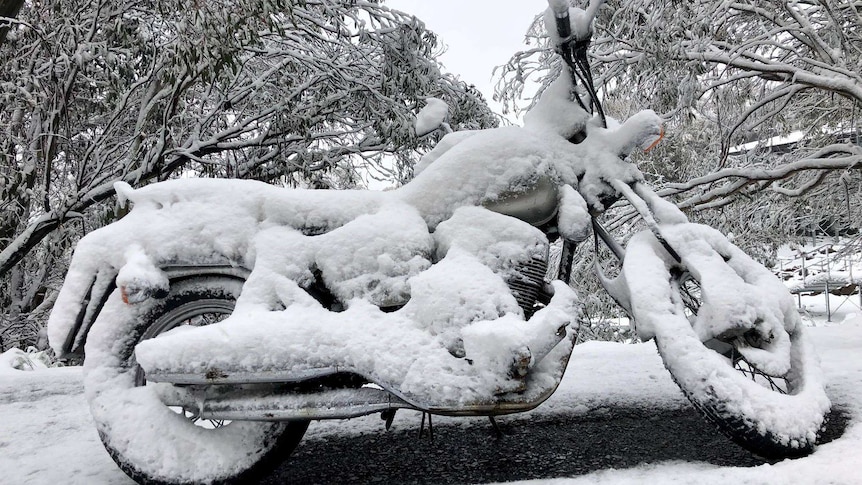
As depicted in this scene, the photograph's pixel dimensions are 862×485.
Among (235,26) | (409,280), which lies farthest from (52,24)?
(409,280)

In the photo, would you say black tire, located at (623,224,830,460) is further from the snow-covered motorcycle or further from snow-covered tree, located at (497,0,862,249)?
snow-covered tree, located at (497,0,862,249)

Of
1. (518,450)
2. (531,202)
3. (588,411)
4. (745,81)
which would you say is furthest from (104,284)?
(745,81)

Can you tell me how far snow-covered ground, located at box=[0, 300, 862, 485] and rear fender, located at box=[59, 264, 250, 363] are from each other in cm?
63

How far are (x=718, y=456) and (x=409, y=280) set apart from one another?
1495mm

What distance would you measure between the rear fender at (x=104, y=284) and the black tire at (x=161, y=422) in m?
0.04

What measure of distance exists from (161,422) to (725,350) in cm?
238

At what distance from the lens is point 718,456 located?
106 inches

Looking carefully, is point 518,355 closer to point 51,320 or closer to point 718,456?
point 718,456

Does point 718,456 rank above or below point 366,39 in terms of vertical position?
below

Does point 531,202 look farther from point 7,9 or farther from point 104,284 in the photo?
point 7,9

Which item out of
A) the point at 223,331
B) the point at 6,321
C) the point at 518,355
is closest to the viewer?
the point at 518,355

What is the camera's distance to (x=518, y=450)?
9.86 ft

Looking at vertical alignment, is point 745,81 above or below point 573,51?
above

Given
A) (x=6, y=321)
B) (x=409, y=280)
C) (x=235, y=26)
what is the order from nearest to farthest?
(x=409, y=280) < (x=235, y=26) < (x=6, y=321)
